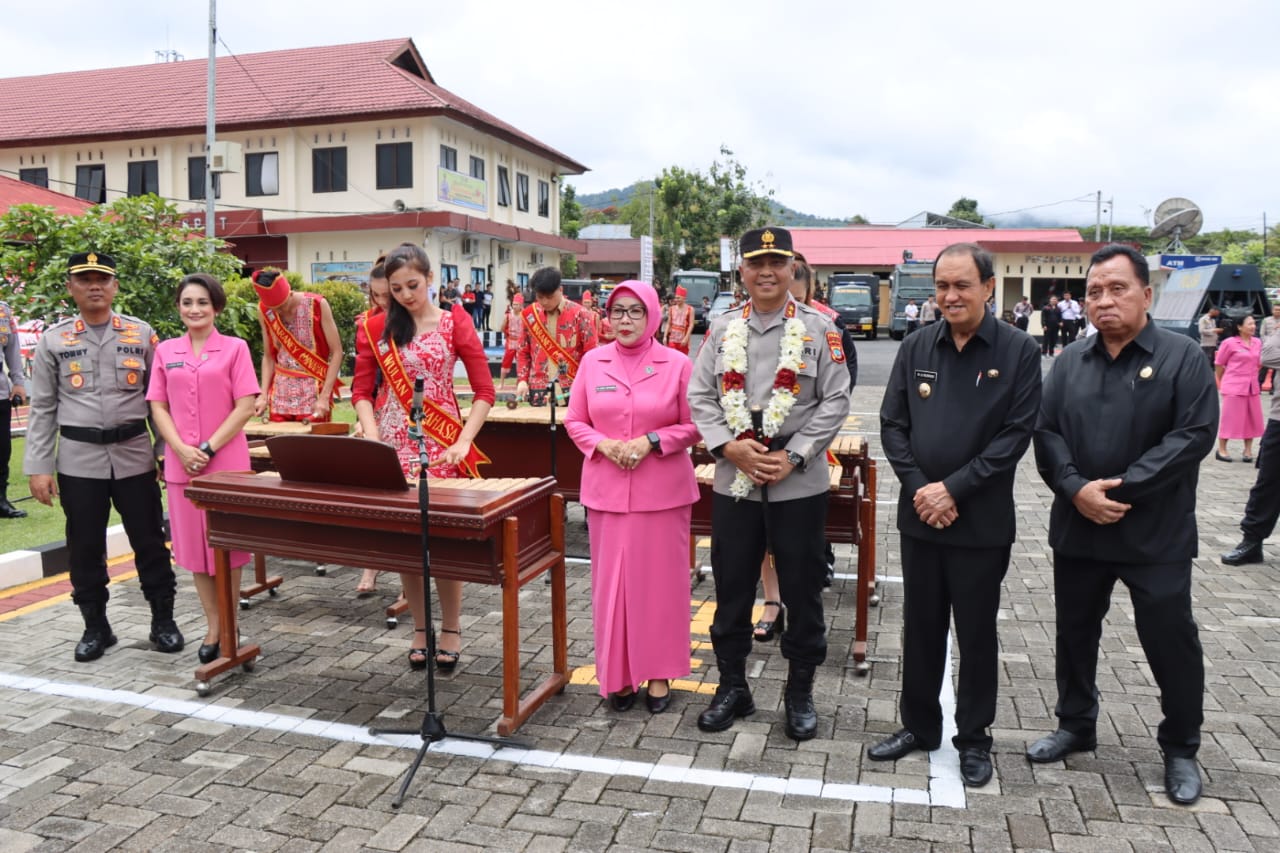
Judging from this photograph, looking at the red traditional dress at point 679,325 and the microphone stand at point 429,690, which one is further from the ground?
the red traditional dress at point 679,325

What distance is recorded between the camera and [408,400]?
16.7 feet

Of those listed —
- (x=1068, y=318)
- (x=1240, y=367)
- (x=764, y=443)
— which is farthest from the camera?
(x=1068, y=318)

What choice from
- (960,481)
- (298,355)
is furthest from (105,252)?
(960,481)

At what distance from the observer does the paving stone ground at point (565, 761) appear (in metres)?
3.51

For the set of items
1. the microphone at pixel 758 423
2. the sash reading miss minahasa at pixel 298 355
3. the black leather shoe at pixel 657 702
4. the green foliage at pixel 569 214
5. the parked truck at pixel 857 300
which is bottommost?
the black leather shoe at pixel 657 702

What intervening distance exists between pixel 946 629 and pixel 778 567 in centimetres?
74

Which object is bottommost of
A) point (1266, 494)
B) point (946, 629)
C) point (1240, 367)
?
point (946, 629)

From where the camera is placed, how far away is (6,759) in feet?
13.5

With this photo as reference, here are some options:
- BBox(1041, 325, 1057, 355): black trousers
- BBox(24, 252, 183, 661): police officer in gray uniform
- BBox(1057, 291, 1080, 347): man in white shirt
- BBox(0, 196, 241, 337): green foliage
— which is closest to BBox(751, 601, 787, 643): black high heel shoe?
BBox(24, 252, 183, 661): police officer in gray uniform

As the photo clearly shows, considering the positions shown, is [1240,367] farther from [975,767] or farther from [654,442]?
[654,442]

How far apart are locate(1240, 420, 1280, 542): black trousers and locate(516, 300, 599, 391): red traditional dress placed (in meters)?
5.36

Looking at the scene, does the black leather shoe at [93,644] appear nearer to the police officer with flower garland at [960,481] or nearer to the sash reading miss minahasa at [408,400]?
the sash reading miss minahasa at [408,400]

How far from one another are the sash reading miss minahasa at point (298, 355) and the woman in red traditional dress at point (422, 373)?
2044 mm

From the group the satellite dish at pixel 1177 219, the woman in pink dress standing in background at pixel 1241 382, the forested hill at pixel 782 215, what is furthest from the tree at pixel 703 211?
the woman in pink dress standing in background at pixel 1241 382
